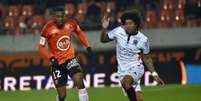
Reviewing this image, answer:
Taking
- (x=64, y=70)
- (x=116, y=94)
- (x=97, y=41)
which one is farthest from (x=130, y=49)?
(x=97, y=41)

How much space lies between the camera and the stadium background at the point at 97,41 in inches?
722

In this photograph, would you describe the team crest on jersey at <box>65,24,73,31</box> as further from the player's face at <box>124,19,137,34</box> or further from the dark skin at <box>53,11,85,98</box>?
the player's face at <box>124,19,137,34</box>

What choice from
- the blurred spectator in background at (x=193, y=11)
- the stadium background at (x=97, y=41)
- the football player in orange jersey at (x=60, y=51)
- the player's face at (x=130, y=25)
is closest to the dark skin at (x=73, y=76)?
the football player in orange jersey at (x=60, y=51)

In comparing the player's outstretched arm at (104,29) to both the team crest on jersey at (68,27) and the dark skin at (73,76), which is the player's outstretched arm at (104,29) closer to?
the dark skin at (73,76)

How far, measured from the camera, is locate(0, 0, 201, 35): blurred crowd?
2053cm

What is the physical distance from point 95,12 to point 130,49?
11307 millimetres

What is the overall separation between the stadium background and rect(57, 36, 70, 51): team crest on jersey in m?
5.45

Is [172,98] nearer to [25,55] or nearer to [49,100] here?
[49,100]

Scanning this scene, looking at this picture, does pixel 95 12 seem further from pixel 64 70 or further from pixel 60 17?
pixel 60 17

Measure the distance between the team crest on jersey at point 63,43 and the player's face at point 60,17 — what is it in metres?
0.26

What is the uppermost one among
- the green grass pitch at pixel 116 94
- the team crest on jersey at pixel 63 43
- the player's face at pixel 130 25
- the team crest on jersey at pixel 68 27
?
the player's face at pixel 130 25

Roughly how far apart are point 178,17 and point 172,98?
23.5 ft

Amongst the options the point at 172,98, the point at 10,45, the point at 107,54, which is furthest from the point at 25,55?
the point at 172,98

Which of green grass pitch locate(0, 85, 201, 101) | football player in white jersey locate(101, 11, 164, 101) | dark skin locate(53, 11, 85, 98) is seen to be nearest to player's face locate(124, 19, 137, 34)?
football player in white jersey locate(101, 11, 164, 101)
